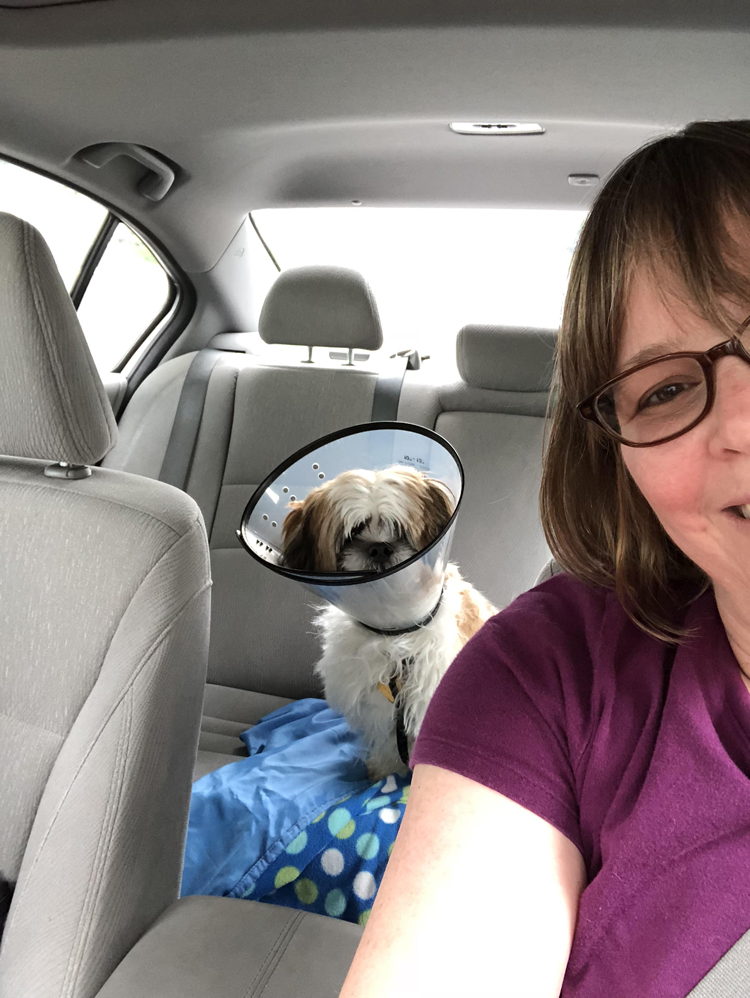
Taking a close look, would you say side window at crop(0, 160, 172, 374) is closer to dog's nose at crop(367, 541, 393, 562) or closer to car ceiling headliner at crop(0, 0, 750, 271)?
car ceiling headliner at crop(0, 0, 750, 271)

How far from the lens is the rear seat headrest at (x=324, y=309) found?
3.00 metres

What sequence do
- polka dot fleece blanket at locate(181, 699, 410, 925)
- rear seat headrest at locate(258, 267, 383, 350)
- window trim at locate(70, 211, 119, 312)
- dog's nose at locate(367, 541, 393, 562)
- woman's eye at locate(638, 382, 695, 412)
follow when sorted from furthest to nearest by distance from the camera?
1. window trim at locate(70, 211, 119, 312)
2. rear seat headrest at locate(258, 267, 383, 350)
3. dog's nose at locate(367, 541, 393, 562)
4. polka dot fleece blanket at locate(181, 699, 410, 925)
5. woman's eye at locate(638, 382, 695, 412)

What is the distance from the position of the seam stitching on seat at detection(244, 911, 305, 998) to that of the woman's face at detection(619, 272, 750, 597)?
797 millimetres

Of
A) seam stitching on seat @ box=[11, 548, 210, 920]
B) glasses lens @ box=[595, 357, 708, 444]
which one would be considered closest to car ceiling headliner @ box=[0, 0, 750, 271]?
glasses lens @ box=[595, 357, 708, 444]

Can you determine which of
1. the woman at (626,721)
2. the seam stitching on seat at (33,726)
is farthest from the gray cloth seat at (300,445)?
the woman at (626,721)

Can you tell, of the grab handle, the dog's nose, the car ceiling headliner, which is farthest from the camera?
the grab handle

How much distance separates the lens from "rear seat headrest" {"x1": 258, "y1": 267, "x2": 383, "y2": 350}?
2998 mm

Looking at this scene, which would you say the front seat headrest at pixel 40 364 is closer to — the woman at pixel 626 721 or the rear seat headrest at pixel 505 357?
the woman at pixel 626 721

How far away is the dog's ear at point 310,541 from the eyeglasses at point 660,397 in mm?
1203

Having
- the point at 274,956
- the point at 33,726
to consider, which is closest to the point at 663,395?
the point at 274,956

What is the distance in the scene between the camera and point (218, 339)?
367 centimetres

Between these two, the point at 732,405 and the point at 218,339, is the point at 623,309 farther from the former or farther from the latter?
the point at 218,339

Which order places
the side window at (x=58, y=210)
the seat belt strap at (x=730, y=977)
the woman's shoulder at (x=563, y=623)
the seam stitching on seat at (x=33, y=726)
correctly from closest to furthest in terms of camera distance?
1. the seat belt strap at (x=730, y=977)
2. the woman's shoulder at (x=563, y=623)
3. the seam stitching on seat at (x=33, y=726)
4. the side window at (x=58, y=210)

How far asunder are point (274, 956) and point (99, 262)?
9.41 feet
